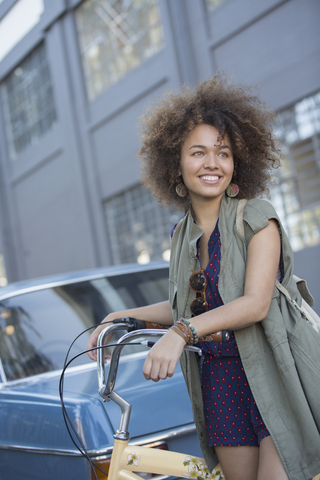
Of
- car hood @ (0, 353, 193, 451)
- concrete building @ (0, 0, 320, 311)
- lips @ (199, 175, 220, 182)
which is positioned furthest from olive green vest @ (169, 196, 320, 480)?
concrete building @ (0, 0, 320, 311)

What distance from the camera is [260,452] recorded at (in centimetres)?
161

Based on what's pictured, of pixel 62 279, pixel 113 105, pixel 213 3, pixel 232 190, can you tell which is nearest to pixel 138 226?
pixel 113 105

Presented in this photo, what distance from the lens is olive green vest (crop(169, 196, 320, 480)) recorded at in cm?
153

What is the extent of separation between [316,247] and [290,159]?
144 centimetres

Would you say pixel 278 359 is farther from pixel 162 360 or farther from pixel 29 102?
pixel 29 102

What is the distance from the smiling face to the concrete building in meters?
4.53

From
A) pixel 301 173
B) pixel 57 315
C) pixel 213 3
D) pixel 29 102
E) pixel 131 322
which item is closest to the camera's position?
pixel 131 322

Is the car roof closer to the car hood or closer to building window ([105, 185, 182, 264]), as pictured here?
the car hood

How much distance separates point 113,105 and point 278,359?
9.92 meters

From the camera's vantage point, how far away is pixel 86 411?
206cm

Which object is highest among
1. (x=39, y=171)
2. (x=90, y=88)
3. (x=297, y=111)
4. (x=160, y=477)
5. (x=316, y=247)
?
(x=90, y=88)

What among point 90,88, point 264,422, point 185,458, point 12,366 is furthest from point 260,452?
point 90,88

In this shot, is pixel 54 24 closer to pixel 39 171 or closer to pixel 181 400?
pixel 39 171

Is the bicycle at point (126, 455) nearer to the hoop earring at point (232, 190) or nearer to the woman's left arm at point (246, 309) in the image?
the woman's left arm at point (246, 309)
